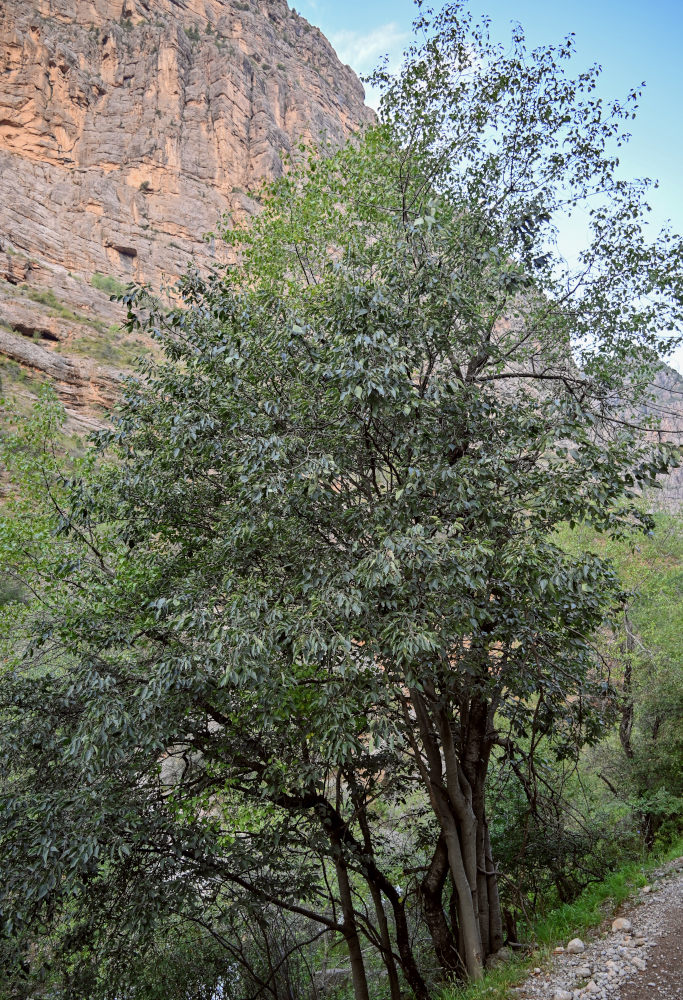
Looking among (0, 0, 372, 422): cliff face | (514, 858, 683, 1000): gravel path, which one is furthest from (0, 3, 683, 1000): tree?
(0, 0, 372, 422): cliff face

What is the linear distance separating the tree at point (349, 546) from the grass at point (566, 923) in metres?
0.56

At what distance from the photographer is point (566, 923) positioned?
6941 mm

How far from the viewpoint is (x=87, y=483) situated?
7762 millimetres

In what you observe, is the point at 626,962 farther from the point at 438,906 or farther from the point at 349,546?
the point at 349,546

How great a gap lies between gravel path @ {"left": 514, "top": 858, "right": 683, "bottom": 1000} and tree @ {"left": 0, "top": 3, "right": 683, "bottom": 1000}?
1.37 m

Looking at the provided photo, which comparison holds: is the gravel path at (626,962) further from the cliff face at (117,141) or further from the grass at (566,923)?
the cliff face at (117,141)

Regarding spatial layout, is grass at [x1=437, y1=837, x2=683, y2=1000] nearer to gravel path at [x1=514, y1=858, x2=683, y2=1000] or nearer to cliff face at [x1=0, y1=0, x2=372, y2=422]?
gravel path at [x1=514, y1=858, x2=683, y2=1000]

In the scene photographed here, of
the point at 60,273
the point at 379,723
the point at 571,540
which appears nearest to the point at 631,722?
the point at 571,540

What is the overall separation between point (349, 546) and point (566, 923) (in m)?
4.88

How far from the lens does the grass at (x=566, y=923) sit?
5.71 m

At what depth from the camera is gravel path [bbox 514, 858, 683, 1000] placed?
15.5 ft

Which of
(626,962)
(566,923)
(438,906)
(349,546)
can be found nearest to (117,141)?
(349,546)

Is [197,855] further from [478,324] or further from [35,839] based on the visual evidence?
[478,324]

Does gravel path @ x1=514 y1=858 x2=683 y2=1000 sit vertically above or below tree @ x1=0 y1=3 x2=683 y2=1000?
below
